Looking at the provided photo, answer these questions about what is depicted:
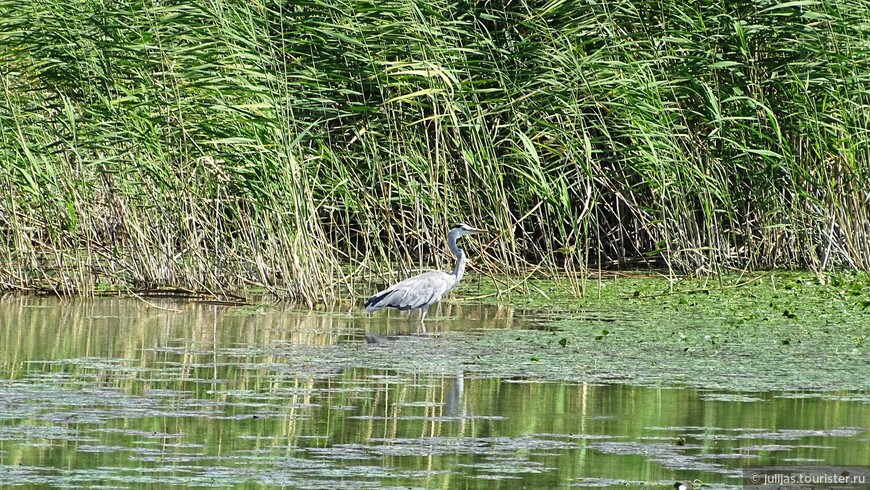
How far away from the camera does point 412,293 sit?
33.5ft

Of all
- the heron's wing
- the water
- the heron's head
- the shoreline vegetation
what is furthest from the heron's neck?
the water

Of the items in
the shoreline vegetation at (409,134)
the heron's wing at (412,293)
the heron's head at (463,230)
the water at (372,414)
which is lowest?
the water at (372,414)

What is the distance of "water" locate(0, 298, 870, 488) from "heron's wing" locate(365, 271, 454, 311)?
75cm

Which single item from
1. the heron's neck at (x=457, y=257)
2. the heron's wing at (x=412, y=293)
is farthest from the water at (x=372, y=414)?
the heron's neck at (x=457, y=257)

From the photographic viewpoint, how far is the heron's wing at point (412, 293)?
33.2 ft

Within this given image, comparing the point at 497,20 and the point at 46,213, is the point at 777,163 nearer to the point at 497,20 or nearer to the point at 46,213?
the point at 497,20

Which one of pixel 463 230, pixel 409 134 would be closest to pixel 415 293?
pixel 463 230

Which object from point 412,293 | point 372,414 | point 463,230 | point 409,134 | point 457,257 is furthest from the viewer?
point 409,134

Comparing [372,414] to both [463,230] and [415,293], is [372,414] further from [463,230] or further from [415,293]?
[463,230]

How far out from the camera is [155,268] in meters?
11.2

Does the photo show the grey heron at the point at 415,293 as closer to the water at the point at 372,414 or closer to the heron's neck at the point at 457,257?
the heron's neck at the point at 457,257

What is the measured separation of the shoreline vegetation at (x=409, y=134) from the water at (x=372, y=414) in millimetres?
1609

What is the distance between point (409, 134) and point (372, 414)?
216 inches

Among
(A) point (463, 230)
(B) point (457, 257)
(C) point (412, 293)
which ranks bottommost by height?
(C) point (412, 293)
